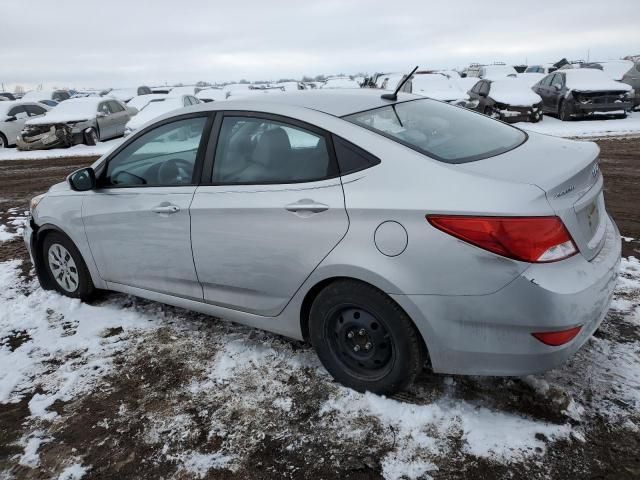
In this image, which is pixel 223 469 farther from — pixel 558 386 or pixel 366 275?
pixel 558 386

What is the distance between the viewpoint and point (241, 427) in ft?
9.13

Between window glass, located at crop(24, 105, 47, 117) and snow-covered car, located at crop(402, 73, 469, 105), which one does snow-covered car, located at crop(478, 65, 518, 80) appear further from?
window glass, located at crop(24, 105, 47, 117)

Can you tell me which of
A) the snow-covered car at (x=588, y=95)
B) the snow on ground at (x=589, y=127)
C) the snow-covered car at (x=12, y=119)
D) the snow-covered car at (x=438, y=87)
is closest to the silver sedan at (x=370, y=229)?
the snow on ground at (x=589, y=127)

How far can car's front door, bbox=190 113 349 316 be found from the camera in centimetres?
281

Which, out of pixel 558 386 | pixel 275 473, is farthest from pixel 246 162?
pixel 558 386

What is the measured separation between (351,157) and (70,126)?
49.0 feet

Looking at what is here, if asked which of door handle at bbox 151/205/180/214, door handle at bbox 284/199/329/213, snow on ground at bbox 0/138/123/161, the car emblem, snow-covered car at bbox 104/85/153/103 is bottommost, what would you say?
snow on ground at bbox 0/138/123/161

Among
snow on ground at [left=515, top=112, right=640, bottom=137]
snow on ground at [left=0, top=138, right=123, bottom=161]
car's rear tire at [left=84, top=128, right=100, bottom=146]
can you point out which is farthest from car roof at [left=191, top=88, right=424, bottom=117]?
car's rear tire at [left=84, top=128, right=100, bottom=146]

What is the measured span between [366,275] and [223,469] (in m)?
1.15

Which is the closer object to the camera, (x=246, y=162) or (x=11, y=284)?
(x=246, y=162)

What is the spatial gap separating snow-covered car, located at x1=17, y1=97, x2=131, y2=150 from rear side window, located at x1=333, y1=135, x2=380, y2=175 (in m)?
14.8

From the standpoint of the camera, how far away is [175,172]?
11.6 ft

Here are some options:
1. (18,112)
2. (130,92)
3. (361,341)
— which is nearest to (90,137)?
(18,112)

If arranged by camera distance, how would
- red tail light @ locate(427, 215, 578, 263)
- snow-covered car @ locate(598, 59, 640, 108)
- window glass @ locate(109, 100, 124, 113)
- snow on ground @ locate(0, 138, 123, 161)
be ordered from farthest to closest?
snow-covered car @ locate(598, 59, 640, 108) → window glass @ locate(109, 100, 124, 113) → snow on ground @ locate(0, 138, 123, 161) → red tail light @ locate(427, 215, 578, 263)
